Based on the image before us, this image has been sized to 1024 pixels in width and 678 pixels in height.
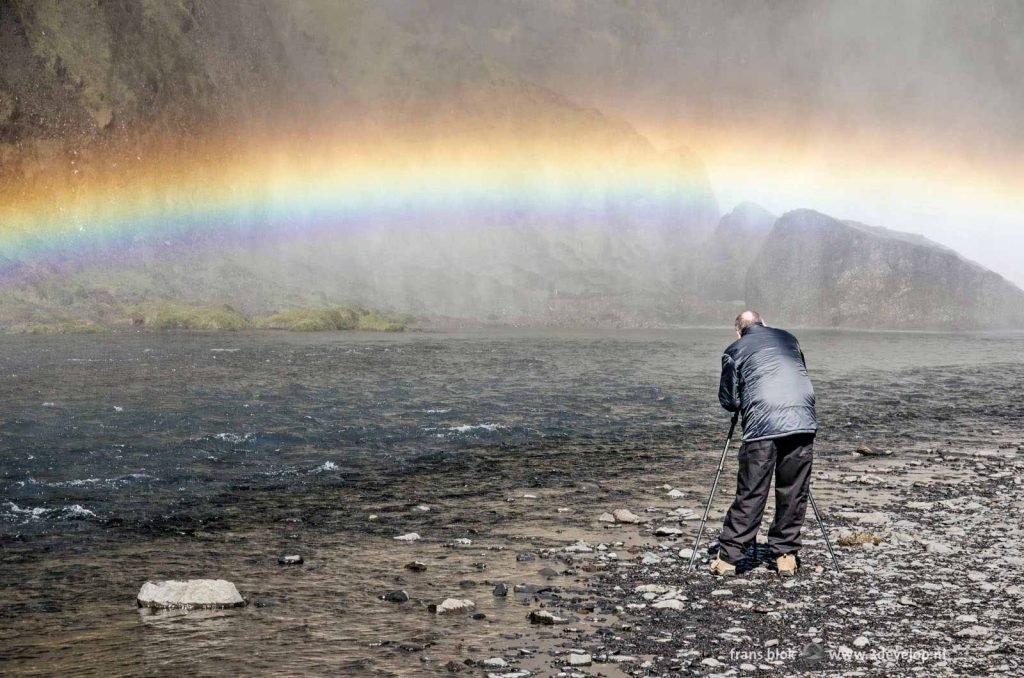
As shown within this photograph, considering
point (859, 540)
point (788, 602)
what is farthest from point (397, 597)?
point (859, 540)

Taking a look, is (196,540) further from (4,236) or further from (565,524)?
(4,236)

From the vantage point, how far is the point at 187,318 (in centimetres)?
13338

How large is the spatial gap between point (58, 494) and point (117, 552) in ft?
17.1

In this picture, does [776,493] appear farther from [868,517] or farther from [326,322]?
[326,322]

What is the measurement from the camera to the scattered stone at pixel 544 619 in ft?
30.6

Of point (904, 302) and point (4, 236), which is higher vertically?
point (4, 236)

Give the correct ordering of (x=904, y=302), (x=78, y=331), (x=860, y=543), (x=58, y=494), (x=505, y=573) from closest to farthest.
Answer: (x=505, y=573) → (x=860, y=543) → (x=58, y=494) → (x=78, y=331) → (x=904, y=302)

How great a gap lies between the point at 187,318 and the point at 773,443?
437 feet

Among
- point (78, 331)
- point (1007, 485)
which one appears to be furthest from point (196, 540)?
point (78, 331)

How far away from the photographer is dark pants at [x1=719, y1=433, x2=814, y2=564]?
11.4 meters

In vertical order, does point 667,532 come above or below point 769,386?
below

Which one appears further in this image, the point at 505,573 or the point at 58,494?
the point at 58,494

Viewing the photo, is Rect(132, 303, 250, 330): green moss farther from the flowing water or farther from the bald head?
the bald head

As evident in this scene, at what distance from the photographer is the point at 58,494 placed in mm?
16891
